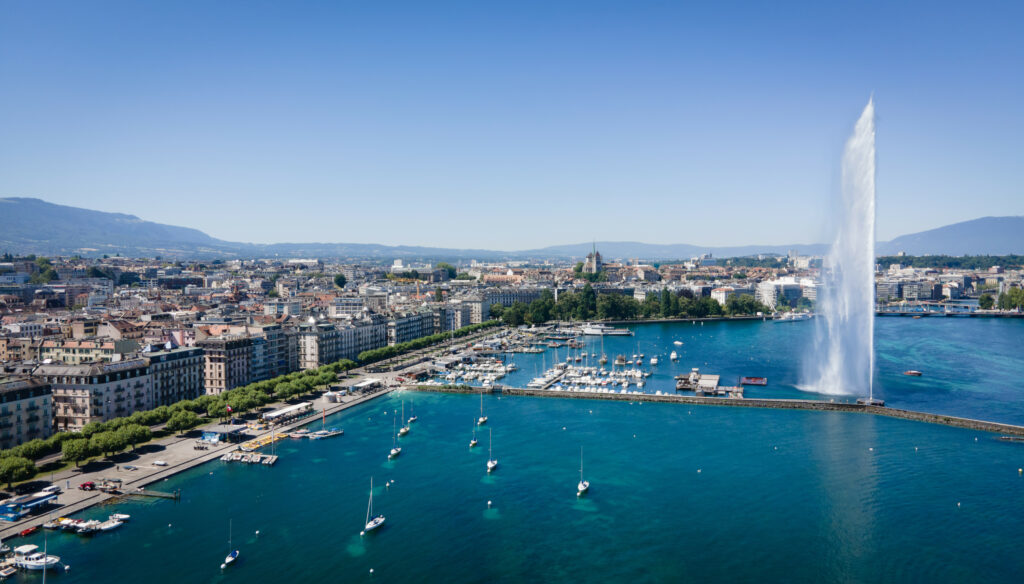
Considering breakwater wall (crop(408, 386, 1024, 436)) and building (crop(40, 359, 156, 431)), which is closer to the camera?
building (crop(40, 359, 156, 431))

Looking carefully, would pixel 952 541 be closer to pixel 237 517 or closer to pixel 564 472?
pixel 564 472

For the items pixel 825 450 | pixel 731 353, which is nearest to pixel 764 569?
pixel 825 450

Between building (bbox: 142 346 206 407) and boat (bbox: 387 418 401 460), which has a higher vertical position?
building (bbox: 142 346 206 407)

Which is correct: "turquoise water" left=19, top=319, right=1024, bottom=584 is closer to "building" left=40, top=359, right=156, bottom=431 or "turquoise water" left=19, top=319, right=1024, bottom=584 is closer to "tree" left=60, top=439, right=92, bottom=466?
"tree" left=60, top=439, right=92, bottom=466

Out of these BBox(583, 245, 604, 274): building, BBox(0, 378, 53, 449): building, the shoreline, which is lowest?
the shoreline

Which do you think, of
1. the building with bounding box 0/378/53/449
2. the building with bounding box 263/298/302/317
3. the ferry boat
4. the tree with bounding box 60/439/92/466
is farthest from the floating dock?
the ferry boat

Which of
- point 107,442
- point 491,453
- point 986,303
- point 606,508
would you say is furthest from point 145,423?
point 986,303

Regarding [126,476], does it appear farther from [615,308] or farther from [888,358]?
[615,308]
